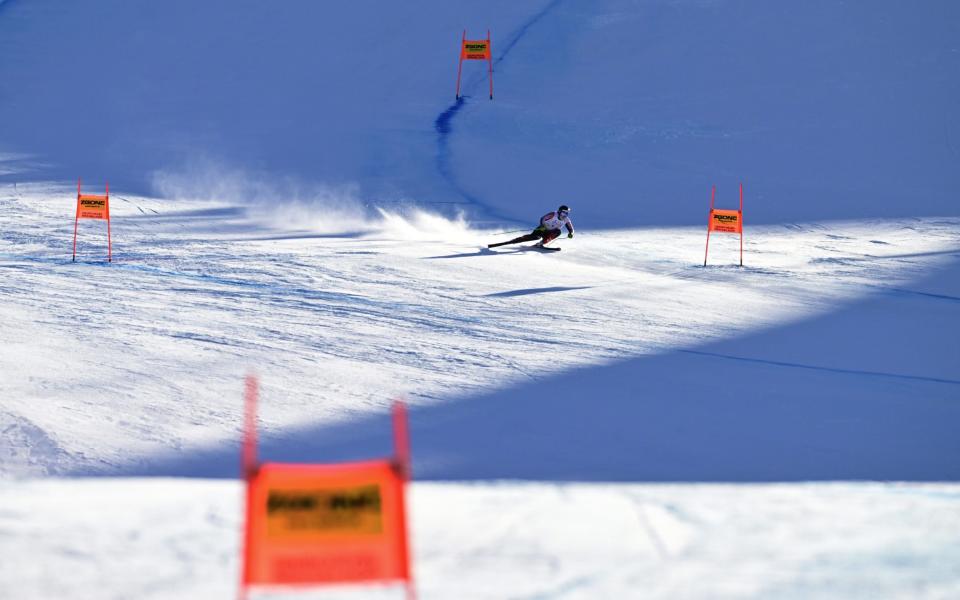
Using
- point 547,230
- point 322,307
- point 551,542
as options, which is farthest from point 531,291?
point 551,542

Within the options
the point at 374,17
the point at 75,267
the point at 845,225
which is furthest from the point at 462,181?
the point at 374,17

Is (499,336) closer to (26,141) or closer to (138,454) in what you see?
(138,454)

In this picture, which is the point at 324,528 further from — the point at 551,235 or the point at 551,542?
the point at 551,235

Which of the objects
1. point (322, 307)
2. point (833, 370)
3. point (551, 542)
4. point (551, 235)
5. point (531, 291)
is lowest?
point (551, 542)

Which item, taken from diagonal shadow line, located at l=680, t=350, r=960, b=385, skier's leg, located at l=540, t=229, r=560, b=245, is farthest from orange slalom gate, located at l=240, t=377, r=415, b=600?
skier's leg, located at l=540, t=229, r=560, b=245

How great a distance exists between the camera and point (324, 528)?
2396 millimetres

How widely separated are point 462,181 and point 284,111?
492 centimetres

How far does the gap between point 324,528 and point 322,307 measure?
20.8 feet

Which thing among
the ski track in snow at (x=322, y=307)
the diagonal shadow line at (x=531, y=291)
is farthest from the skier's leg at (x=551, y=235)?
the diagonal shadow line at (x=531, y=291)

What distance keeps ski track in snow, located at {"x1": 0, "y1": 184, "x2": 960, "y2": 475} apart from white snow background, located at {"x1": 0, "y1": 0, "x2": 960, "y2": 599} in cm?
4

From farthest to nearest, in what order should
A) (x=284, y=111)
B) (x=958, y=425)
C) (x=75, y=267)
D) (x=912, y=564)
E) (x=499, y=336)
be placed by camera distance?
(x=284, y=111) → (x=75, y=267) → (x=499, y=336) → (x=958, y=425) → (x=912, y=564)

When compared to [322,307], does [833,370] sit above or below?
below

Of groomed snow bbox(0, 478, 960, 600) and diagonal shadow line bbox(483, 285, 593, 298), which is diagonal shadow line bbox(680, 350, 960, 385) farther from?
groomed snow bbox(0, 478, 960, 600)

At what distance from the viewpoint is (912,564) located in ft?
12.0
